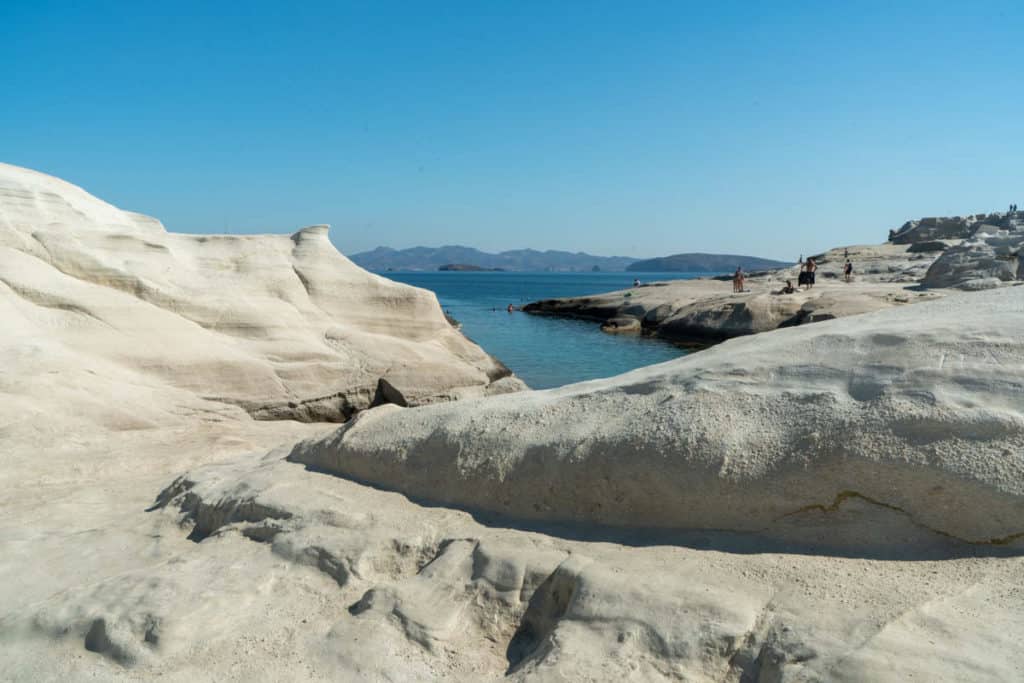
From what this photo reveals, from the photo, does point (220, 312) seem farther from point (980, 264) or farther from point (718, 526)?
point (980, 264)

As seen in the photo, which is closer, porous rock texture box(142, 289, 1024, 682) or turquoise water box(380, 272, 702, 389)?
porous rock texture box(142, 289, 1024, 682)

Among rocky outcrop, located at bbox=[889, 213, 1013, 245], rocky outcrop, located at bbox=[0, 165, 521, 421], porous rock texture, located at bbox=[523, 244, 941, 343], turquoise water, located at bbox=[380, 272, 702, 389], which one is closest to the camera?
rocky outcrop, located at bbox=[0, 165, 521, 421]

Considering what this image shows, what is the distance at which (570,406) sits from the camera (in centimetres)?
473

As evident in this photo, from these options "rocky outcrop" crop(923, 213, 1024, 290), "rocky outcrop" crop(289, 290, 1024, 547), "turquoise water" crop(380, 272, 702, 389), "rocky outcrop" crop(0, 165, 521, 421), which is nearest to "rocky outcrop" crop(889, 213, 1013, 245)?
"rocky outcrop" crop(923, 213, 1024, 290)

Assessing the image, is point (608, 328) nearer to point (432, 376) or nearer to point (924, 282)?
point (924, 282)

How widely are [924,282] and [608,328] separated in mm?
13405

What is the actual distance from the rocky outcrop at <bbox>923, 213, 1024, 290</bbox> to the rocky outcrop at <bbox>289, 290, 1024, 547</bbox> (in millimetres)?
22897

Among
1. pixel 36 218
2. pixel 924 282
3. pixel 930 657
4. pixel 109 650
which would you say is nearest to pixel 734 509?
pixel 930 657

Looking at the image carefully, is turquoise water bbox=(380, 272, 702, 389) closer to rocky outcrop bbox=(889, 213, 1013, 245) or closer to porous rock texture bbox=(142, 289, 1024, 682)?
porous rock texture bbox=(142, 289, 1024, 682)

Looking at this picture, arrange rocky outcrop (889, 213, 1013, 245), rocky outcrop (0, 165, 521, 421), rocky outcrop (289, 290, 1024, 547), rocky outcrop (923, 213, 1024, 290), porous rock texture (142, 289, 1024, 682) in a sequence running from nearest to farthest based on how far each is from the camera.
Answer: porous rock texture (142, 289, 1024, 682) → rocky outcrop (289, 290, 1024, 547) → rocky outcrop (0, 165, 521, 421) → rocky outcrop (923, 213, 1024, 290) → rocky outcrop (889, 213, 1013, 245)

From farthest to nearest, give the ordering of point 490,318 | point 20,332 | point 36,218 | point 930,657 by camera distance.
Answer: point 490,318 → point 36,218 → point 20,332 → point 930,657

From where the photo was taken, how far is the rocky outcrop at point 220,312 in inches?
387

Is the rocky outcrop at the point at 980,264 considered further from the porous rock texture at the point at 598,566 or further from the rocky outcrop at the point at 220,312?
the porous rock texture at the point at 598,566

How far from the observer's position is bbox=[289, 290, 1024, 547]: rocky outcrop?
131 inches
